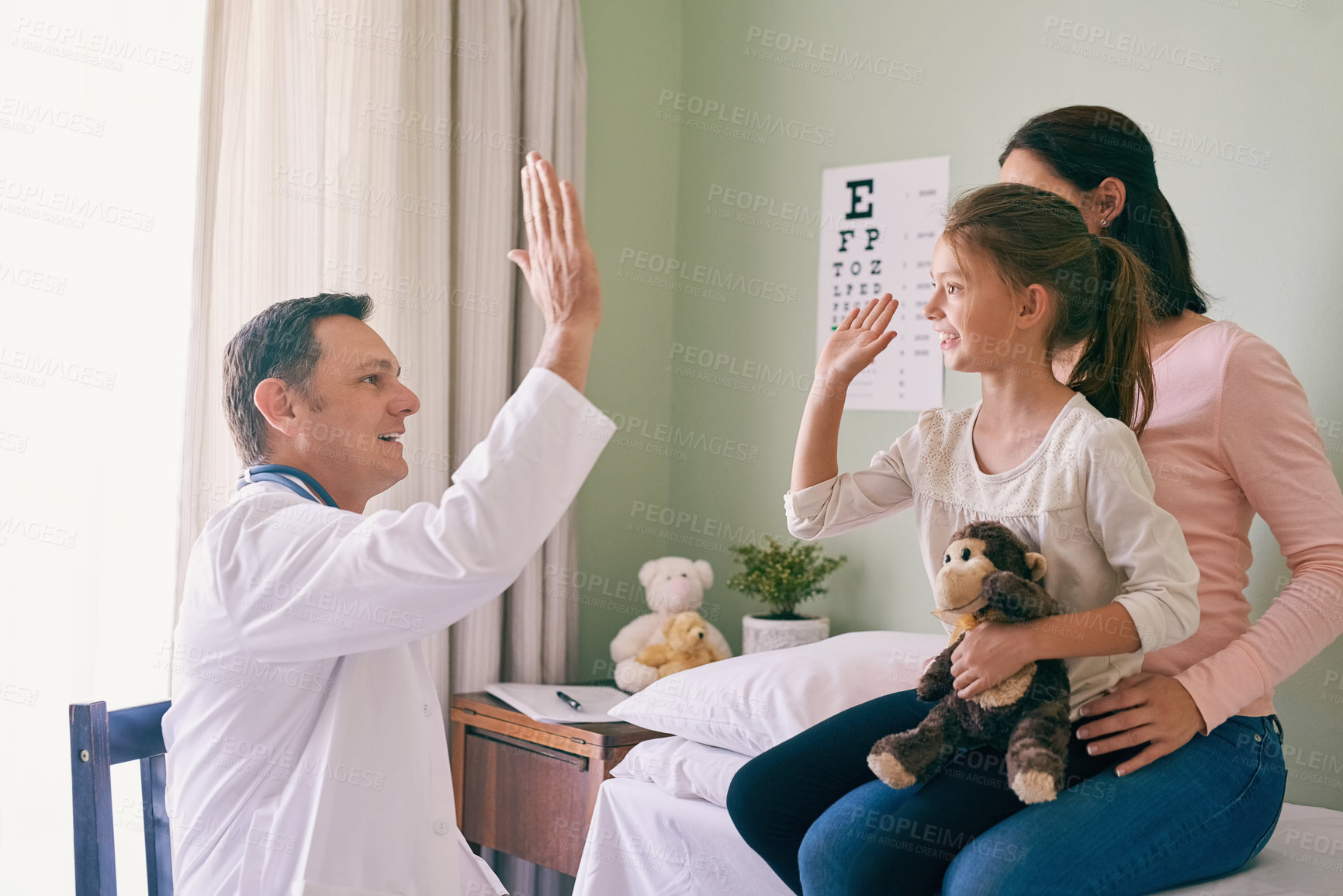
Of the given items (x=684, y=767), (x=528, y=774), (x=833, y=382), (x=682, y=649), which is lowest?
(x=528, y=774)

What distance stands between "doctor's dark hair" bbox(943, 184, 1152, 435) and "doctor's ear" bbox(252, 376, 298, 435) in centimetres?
81

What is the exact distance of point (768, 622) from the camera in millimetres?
2357

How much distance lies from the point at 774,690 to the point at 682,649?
0.60m

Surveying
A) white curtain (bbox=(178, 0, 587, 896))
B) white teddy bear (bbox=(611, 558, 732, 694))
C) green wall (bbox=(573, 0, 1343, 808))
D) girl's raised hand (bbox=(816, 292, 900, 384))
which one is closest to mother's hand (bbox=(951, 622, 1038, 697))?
girl's raised hand (bbox=(816, 292, 900, 384))

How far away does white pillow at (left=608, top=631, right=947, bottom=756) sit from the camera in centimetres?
176

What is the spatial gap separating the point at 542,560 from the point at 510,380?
42 cm

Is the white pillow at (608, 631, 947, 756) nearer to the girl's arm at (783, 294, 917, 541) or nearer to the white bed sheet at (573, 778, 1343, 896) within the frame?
the white bed sheet at (573, 778, 1343, 896)

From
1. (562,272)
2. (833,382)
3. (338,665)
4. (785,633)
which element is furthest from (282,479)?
(785,633)

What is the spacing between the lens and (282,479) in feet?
4.14

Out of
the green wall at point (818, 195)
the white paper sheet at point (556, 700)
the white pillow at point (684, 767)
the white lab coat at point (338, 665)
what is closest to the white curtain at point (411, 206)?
the white paper sheet at point (556, 700)

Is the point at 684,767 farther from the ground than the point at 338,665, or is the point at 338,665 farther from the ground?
the point at 338,665

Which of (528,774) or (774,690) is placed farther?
(528,774)

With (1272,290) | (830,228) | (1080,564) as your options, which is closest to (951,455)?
(1080,564)

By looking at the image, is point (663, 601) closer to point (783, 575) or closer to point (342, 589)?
point (783, 575)
